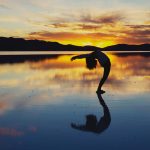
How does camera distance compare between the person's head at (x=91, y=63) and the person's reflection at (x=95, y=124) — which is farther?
the person's head at (x=91, y=63)

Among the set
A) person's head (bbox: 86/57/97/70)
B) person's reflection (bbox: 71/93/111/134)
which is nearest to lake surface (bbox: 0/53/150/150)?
person's reflection (bbox: 71/93/111/134)

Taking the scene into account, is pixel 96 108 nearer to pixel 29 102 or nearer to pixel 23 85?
pixel 29 102

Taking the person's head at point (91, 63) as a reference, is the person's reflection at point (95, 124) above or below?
below

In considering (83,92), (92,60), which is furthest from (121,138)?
(83,92)

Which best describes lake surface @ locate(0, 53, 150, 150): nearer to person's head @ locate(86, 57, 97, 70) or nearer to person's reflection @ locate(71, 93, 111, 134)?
person's reflection @ locate(71, 93, 111, 134)

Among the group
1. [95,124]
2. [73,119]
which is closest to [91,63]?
[73,119]

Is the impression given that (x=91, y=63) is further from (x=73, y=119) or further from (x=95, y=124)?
(x=95, y=124)

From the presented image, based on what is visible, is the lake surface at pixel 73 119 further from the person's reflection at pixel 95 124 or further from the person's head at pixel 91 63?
the person's head at pixel 91 63

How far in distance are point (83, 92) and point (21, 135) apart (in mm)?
7085

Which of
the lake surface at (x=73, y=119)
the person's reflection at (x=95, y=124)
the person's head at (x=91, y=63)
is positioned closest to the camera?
the lake surface at (x=73, y=119)

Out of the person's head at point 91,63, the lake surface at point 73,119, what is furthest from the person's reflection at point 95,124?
the person's head at point 91,63

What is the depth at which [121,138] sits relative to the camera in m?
7.49

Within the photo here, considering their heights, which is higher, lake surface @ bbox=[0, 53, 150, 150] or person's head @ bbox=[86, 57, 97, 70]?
person's head @ bbox=[86, 57, 97, 70]

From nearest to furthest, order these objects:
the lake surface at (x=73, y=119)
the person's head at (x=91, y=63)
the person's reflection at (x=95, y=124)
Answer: the lake surface at (x=73, y=119)
the person's reflection at (x=95, y=124)
the person's head at (x=91, y=63)
